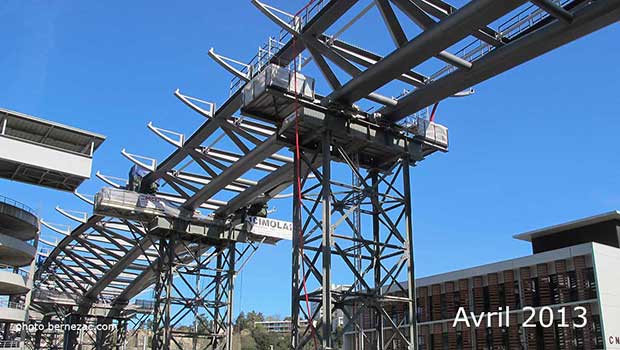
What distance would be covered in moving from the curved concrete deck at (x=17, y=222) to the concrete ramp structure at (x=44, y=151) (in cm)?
481

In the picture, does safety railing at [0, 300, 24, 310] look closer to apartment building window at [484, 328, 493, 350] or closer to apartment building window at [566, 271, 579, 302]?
apartment building window at [484, 328, 493, 350]

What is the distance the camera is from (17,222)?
45281 mm

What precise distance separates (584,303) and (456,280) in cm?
1068

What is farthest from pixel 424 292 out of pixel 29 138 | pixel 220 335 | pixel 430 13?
pixel 430 13

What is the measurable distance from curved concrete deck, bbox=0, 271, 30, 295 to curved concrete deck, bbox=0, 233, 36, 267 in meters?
1.50

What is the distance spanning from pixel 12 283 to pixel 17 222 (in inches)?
190

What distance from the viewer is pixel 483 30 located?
20.3m

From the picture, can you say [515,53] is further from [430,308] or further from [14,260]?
[14,260]

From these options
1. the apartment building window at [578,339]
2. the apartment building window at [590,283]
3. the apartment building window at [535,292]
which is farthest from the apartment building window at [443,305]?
the apartment building window at [590,283]

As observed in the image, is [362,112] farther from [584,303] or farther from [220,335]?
[584,303]

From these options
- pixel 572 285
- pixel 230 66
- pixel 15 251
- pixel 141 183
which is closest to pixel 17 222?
pixel 15 251

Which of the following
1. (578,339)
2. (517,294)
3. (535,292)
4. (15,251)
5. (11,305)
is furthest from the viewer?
(11,305)

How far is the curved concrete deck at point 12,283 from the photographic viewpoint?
42.0 m

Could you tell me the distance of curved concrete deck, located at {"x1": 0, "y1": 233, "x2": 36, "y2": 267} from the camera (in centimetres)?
4066
